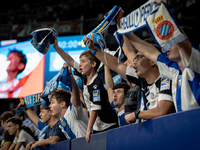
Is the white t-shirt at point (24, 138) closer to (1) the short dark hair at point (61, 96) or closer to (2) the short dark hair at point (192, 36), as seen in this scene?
(1) the short dark hair at point (61, 96)

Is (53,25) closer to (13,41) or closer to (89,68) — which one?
(13,41)

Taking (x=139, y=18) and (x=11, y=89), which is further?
(x=11, y=89)

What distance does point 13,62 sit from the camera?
25.4ft

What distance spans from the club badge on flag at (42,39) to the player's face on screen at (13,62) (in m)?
5.27

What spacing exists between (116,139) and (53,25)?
23.6 ft

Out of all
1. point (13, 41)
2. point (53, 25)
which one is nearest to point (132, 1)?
point (53, 25)

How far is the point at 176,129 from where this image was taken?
4.13 feet

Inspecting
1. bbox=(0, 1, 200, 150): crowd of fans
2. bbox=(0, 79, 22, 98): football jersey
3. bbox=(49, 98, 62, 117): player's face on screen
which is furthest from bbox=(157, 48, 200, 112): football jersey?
bbox=(0, 79, 22, 98): football jersey

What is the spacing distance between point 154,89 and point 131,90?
0.46 meters

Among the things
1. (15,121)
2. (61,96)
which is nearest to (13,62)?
(15,121)

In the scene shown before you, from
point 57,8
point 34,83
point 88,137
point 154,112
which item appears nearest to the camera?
point 154,112

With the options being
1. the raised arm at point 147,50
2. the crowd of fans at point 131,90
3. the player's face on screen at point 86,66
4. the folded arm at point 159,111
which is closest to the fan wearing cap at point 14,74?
the crowd of fans at point 131,90

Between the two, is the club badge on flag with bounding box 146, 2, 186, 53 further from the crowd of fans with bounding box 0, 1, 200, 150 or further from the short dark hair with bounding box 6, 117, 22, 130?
the short dark hair with bounding box 6, 117, 22, 130

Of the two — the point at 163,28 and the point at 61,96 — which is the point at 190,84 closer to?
the point at 163,28
